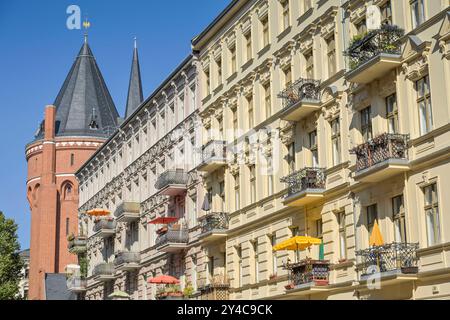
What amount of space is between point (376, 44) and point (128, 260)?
30.4m

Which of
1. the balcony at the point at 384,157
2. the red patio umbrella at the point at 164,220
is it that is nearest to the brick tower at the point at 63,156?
the red patio umbrella at the point at 164,220

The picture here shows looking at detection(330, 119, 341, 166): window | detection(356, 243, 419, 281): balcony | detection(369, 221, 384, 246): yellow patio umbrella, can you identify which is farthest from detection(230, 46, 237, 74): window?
detection(356, 243, 419, 281): balcony

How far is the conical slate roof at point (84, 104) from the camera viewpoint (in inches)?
3406

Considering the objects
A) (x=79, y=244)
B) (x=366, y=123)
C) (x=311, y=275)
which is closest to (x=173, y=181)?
(x=311, y=275)

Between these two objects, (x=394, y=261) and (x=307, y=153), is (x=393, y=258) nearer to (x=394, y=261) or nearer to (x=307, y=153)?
(x=394, y=261)

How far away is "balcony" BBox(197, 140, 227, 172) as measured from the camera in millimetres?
37562

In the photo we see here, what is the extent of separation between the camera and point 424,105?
23312 millimetres

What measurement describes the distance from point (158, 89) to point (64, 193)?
4416 centimetres

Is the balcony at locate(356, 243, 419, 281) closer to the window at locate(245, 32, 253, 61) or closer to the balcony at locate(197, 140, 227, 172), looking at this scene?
the balcony at locate(197, 140, 227, 172)

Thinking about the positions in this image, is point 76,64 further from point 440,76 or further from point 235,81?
point 440,76

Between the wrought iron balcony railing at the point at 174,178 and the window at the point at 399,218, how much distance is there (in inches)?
803

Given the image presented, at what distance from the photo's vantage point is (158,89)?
4884 centimetres

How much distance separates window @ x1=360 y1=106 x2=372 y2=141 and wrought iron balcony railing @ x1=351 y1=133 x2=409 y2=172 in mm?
1453

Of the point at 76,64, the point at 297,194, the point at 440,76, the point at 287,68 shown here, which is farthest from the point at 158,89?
the point at 76,64
